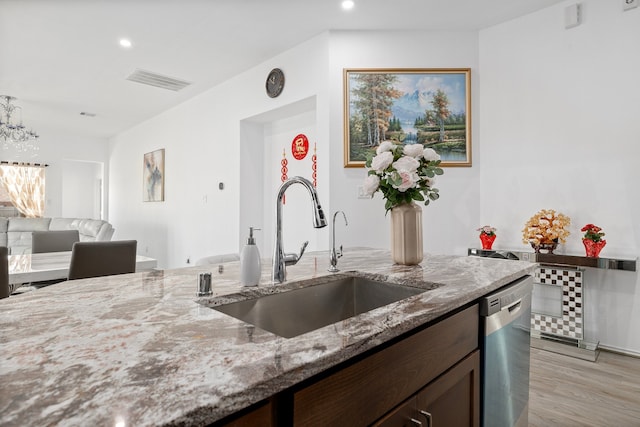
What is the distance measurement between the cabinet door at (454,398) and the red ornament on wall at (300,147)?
121 inches

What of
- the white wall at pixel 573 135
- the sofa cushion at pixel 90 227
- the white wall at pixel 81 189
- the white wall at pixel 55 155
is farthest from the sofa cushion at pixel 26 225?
the white wall at pixel 573 135

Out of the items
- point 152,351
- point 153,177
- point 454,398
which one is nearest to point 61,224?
point 153,177

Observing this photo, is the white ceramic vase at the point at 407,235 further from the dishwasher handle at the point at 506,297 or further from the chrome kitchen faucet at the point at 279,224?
the chrome kitchen faucet at the point at 279,224

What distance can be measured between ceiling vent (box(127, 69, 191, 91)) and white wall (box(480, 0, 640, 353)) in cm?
352

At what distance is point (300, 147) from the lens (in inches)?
153

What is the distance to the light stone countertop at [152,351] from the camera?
0.40 m

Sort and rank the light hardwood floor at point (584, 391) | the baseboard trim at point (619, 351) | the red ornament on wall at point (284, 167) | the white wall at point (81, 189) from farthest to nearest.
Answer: the white wall at point (81, 189) < the red ornament on wall at point (284, 167) < the baseboard trim at point (619, 351) < the light hardwood floor at point (584, 391)

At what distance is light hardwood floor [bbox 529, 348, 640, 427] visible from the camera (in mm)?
1754

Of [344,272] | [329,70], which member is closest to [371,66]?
[329,70]

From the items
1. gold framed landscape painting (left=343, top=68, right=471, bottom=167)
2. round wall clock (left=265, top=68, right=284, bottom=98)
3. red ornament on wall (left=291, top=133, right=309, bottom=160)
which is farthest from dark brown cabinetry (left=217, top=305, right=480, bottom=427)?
round wall clock (left=265, top=68, right=284, bottom=98)

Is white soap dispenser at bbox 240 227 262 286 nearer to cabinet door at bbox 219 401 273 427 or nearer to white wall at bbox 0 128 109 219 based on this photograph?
cabinet door at bbox 219 401 273 427

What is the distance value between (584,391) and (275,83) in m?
3.56

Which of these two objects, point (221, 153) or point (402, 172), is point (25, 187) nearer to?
point (221, 153)

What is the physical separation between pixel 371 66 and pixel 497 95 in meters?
1.15
